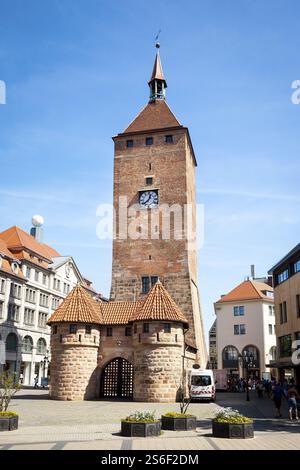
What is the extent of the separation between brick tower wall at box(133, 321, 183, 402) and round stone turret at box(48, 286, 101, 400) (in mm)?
3187

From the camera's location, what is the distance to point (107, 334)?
104 feet

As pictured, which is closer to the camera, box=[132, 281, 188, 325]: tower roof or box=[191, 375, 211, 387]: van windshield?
box=[132, 281, 188, 325]: tower roof

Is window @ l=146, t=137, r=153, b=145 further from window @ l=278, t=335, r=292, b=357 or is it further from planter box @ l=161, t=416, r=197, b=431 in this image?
planter box @ l=161, t=416, r=197, b=431

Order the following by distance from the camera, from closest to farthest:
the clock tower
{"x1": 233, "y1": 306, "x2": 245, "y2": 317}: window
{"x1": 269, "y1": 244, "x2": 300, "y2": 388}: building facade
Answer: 1. {"x1": 269, "y1": 244, "x2": 300, "y2": 388}: building facade
2. the clock tower
3. {"x1": 233, "y1": 306, "x2": 245, "y2": 317}: window

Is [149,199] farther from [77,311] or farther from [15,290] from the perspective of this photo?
[15,290]

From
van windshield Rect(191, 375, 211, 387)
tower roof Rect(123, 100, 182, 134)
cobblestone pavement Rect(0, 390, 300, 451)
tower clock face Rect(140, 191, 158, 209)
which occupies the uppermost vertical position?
tower roof Rect(123, 100, 182, 134)

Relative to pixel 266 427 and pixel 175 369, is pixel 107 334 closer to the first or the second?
pixel 175 369

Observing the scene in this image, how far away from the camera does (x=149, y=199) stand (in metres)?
39.8

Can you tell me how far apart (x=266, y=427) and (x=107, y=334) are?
55.9 ft

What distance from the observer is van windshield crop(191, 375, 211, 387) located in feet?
96.5

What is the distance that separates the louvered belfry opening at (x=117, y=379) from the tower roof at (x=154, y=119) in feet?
67.8

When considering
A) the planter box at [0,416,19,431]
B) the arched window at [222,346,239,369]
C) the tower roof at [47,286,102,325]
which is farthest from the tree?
Answer: the arched window at [222,346,239,369]

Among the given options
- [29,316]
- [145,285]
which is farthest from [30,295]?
[145,285]
